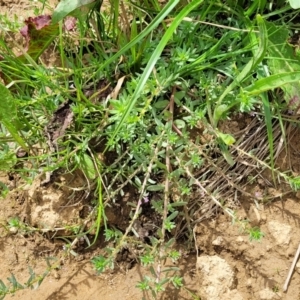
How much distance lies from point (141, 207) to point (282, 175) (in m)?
0.41

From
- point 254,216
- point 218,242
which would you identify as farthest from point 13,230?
point 254,216

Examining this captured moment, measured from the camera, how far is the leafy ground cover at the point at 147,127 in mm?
1489

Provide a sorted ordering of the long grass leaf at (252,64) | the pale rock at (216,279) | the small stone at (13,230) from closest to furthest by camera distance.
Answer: the long grass leaf at (252,64), the pale rock at (216,279), the small stone at (13,230)

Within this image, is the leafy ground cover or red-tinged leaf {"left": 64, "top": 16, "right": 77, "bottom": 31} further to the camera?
red-tinged leaf {"left": 64, "top": 16, "right": 77, "bottom": 31}

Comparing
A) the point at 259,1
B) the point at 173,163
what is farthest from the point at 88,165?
the point at 259,1

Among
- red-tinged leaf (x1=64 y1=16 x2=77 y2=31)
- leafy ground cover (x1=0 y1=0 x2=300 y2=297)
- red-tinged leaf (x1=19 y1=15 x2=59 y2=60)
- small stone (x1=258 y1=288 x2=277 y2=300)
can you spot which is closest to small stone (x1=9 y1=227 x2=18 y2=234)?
leafy ground cover (x1=0 y1=0 x2=300 y2=297)

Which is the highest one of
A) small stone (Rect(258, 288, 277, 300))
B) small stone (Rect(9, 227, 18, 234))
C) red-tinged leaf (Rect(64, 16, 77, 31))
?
red-tinged leaf (Rect(64, 16, 77, 31))

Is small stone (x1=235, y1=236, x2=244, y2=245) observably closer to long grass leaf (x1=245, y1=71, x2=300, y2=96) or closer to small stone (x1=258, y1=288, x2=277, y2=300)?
small stone (x1=258, y1=288, x2=277, y2=300)

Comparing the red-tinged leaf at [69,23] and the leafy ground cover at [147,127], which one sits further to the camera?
the red-tinged leaf at [69,23]

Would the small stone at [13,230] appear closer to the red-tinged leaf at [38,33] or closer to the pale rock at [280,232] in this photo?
the red-tinged leaf at [38,33]

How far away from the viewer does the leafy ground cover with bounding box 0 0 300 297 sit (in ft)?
4.89

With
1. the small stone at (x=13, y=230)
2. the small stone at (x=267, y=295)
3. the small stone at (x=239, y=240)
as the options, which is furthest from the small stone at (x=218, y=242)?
the small stone at (x=13, y=230)

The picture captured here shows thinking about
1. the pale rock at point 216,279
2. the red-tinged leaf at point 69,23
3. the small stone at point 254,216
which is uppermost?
the red-tinged leaf at point 69,23

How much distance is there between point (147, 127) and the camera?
153 cm
